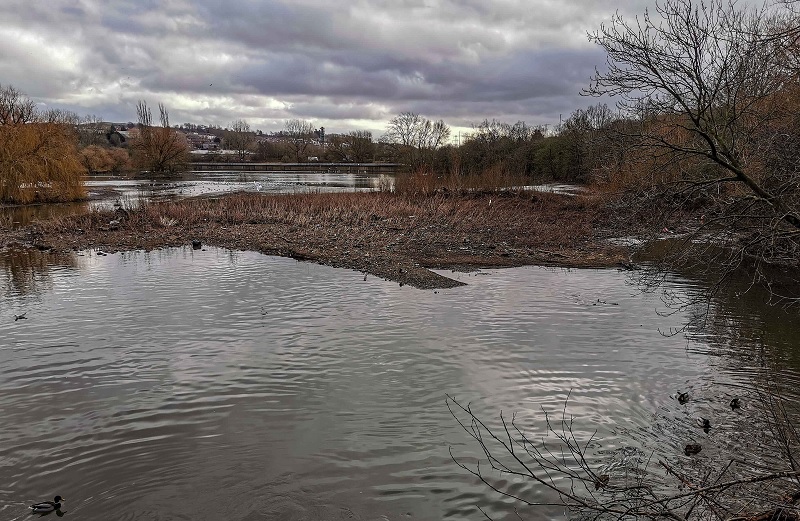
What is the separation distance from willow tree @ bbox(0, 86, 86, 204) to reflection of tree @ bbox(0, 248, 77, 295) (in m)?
23.8

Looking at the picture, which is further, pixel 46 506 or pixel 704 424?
pixel 704 424

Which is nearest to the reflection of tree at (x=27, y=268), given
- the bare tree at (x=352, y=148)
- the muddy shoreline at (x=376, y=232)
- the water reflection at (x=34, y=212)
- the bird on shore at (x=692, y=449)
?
the muddy shoreline at (x=376, y=232)

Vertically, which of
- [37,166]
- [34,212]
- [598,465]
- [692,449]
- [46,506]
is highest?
[37,166]

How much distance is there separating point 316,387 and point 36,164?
44.7m

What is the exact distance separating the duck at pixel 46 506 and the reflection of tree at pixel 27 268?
11.7 meters

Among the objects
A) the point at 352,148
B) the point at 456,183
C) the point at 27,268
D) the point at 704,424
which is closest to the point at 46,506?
the point at 704,424

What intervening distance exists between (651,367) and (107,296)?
14.2 m

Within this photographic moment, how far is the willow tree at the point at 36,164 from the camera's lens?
135 feet

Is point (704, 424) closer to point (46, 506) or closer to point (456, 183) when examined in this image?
point (46, 506)

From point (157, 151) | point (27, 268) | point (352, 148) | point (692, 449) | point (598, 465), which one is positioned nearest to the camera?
point (598, 465)

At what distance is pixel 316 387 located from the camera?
924 centimetres

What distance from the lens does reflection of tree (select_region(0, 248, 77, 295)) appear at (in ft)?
52.9

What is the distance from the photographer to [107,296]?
14961 mm

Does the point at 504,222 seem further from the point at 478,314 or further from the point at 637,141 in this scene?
the point at 637,141
